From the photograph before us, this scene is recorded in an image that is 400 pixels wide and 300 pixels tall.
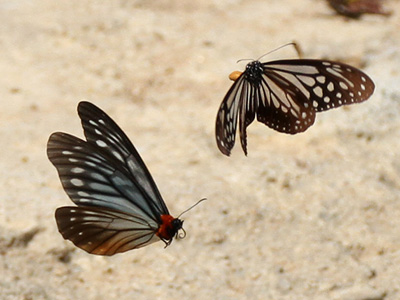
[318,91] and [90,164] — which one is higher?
[318,91]

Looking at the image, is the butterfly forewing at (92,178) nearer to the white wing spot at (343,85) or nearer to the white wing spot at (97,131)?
the white wing spot at (97,131)

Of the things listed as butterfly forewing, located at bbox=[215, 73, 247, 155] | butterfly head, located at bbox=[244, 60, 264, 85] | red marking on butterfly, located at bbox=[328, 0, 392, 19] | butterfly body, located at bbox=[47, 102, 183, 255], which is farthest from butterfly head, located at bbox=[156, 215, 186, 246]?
red marking on butterfly, located at bbox=[328, 0, 392, 19]

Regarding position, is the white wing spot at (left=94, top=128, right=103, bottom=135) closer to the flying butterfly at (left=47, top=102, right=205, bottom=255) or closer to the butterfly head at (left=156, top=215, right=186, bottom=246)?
the flying butterfly at (left=47, top=102, right=205, bottom=255)

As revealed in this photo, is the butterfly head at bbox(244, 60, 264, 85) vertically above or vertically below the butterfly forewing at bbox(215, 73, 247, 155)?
above

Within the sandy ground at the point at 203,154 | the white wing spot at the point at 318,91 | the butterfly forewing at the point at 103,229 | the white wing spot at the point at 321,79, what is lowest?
the sandy ground at the point at 203,154

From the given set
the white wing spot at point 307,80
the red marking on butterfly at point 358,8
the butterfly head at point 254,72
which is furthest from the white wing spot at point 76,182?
the red marking on butterfly at point 358,8

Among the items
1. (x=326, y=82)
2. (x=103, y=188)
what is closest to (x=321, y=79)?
(x=326, y=82)

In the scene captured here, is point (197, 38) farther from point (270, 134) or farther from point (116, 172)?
point (116, 172)

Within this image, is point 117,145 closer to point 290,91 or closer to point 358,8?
point 290,91
